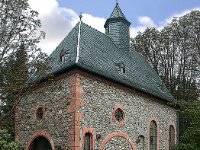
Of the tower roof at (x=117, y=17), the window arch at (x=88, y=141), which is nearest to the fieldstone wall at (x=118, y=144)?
the window arch at (x=88, y=141)

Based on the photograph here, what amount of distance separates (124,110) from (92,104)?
251cm

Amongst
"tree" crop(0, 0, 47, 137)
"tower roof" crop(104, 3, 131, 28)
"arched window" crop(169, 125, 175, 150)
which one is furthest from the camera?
"tower roof" crop(104, 3, 131, 28)

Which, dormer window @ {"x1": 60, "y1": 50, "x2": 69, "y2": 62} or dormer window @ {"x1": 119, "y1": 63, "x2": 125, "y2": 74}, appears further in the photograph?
dormer window @ {"x1": 119, "y1": 63, "x2": 125, "y2": 74}

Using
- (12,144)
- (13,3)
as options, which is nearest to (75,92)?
(12,144)

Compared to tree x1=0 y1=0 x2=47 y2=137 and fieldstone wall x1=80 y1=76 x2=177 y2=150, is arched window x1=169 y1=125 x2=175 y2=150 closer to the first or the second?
fieldstone wall x1=80 y1=76 x2=177 y2=150

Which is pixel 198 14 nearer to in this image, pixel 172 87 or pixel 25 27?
pixel 172 87

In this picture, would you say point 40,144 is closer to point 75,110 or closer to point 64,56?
point 75,110

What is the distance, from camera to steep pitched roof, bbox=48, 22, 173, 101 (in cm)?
1831

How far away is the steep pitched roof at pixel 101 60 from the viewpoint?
1831 centimetres

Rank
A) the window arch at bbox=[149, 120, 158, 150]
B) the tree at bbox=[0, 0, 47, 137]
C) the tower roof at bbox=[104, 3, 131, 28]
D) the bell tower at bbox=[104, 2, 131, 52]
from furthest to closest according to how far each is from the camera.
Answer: the tower roof at bbox=[104, 3, 131, 28] < the bell tower at bbox=[104, 2, 131, 52] < the window arch at bbox=[149, 120, 158, 150] < the tree at bbox=[0, 0, 47, 137]

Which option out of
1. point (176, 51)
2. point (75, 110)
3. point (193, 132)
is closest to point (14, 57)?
point (75, 110)

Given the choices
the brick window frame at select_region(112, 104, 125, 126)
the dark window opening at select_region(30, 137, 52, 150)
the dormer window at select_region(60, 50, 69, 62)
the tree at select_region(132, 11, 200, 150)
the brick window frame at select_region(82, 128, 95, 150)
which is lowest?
the dark window opening at select_region(30, 137, 52, 150)

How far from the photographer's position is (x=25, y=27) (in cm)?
1509

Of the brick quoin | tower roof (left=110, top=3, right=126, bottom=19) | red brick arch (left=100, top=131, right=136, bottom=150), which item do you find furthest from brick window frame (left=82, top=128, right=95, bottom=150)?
tower roof (left=110, top=3, right=126, bottom=19)
